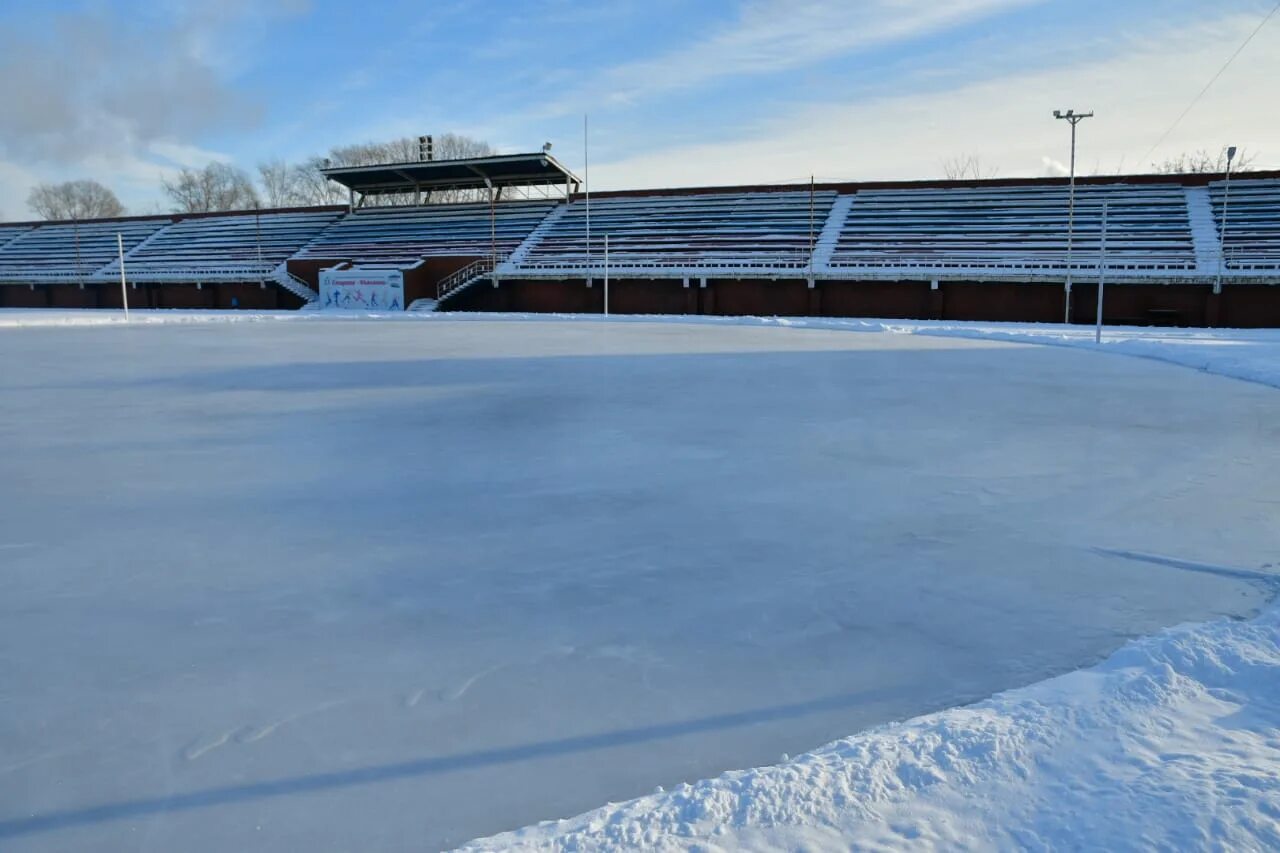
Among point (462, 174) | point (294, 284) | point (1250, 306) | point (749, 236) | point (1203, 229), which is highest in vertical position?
point (462, 174)

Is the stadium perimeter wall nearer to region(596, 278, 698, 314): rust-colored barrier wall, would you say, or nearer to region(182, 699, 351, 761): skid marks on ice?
region(596, 278, 698, 314): rust-colored barrier wall

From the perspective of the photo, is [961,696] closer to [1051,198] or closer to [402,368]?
[402,368]

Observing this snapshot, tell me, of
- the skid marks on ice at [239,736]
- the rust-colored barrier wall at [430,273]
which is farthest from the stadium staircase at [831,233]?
the skid marks on ice at [239,736]

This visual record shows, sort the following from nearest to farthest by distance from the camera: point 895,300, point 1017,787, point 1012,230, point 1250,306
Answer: point 1017,787, point 1250,306, point 895,300, point 1012,230

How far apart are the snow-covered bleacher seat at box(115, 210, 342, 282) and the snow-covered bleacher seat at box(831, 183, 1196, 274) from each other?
30.2m

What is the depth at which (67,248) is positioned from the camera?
54656 mm

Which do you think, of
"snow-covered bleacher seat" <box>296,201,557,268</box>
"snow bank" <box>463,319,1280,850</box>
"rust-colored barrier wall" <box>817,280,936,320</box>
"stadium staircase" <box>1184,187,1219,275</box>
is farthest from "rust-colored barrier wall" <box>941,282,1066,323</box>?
"snow bank" <box>463,319,1280,850</box>

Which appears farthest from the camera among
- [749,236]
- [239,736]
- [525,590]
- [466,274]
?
[466,274]

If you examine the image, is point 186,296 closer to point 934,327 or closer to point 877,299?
point 877,299

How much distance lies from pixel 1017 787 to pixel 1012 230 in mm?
36812

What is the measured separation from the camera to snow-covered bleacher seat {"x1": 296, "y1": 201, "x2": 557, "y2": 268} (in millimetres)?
A: 43719

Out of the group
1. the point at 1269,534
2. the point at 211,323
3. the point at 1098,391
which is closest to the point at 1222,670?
the point at 1269,534

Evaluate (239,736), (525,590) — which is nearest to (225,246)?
(525,590)

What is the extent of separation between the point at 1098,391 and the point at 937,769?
10652mm
